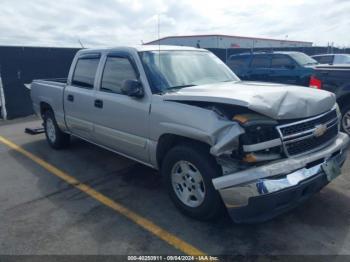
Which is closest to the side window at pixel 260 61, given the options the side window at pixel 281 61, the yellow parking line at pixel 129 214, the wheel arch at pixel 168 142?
the side window at pixel 281 61

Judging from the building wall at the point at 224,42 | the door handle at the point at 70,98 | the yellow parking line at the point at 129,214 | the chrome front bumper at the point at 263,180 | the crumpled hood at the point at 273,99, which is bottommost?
the yellow parking line at the point at 129,214

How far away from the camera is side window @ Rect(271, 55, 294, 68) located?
1052cm

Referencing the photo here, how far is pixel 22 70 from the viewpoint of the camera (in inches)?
425

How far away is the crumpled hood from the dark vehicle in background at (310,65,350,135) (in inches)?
109

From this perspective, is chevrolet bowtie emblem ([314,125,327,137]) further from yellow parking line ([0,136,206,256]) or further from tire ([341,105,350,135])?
tire ([341,105,350,135])

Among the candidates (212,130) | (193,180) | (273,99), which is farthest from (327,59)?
(212,130)

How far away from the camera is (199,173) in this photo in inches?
130

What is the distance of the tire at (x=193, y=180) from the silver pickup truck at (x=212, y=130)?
0.03 feet

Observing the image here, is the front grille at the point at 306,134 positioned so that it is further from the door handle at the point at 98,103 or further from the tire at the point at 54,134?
the tire at the point at 54,134

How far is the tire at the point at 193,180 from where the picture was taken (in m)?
3.16

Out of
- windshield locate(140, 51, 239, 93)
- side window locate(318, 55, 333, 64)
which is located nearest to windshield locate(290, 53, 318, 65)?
side window locate(318, 55, 333, 64)

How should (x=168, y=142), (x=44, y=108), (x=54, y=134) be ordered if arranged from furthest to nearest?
(x=44, y=108), (x=54, y=134), (x=168, y=142)

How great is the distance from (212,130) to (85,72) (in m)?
2.97

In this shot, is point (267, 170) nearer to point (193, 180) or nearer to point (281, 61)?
point (193, 180)
